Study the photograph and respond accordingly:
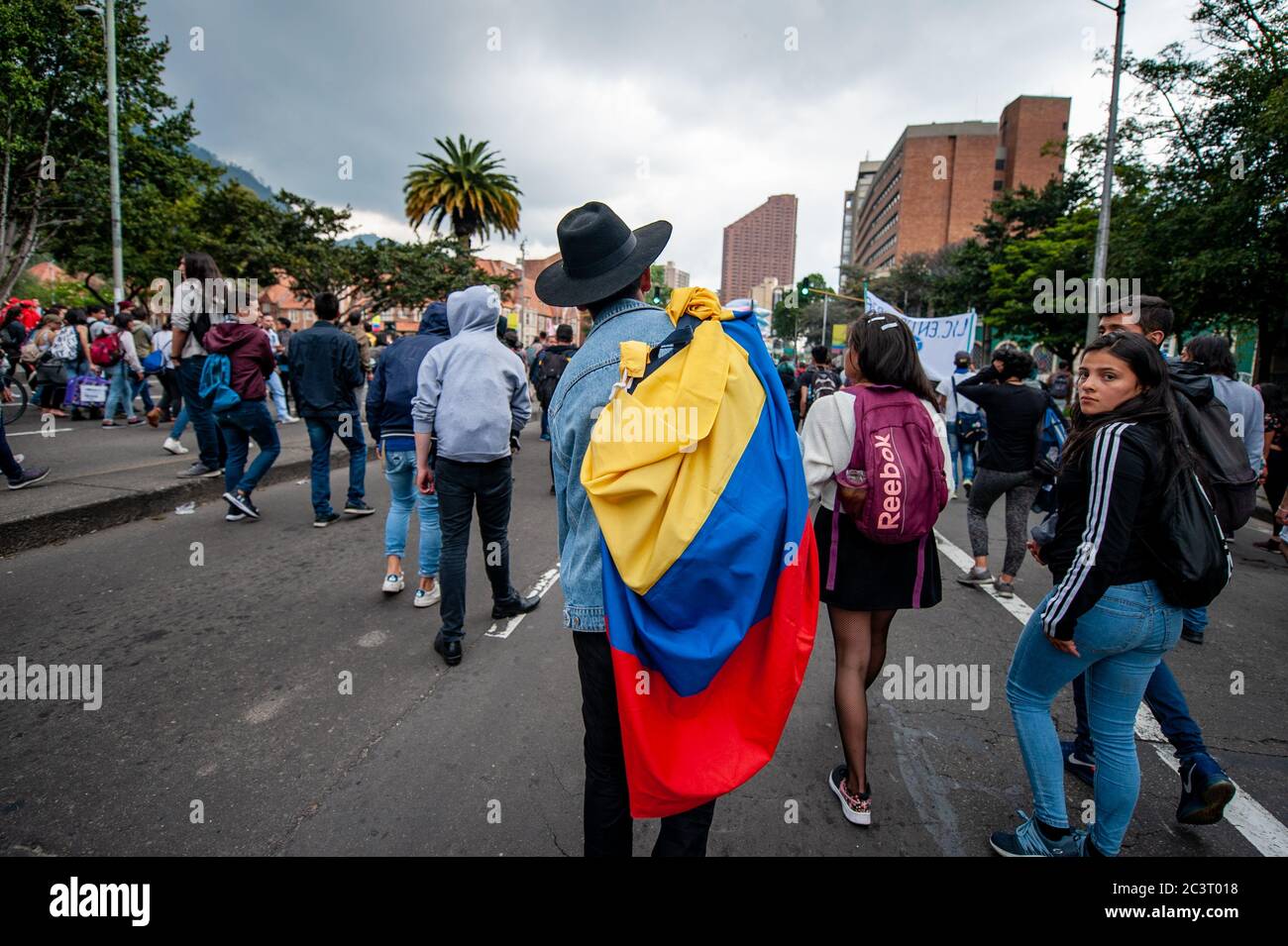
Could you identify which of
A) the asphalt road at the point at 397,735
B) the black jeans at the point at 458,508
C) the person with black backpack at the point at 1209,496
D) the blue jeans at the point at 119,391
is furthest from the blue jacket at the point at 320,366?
the blue jeans at the point at 119,391

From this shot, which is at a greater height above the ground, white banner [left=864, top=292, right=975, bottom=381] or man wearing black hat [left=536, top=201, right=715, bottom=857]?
white banner [left=864, top=292, right=975, bottom=381]

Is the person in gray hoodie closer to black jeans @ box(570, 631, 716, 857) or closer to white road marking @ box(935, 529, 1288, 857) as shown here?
black jeans @ box(570, 631, 716, 857)

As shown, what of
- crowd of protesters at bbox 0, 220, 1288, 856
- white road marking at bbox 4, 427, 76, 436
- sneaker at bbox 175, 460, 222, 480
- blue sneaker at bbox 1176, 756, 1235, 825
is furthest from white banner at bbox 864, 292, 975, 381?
white road marking at bbox 4, 427, 76, 436

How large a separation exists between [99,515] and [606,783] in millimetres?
6302

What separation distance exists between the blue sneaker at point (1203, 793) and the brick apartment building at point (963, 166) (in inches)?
3545

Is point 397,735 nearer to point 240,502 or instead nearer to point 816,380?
point 240,502

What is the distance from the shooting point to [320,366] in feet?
19.2

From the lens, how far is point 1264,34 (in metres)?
13.5

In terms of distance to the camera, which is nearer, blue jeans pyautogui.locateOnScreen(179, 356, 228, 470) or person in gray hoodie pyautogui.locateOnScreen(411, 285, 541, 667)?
person in gray hoodie pyautogui.locateOnScreen(411, 285, 541, 667)

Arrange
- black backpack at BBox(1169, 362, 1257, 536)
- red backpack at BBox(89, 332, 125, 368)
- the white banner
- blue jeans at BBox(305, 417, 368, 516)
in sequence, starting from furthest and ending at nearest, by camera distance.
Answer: red backpack at BBox(89, 332, 125, 368) < the white banner < blue jeans at BBox(305, 417, 368, 516) < black backpack at BBox(1169, 362, 1257, 536)

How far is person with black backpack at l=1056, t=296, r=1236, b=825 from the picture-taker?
248 cm

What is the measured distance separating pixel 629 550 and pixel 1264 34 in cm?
2012

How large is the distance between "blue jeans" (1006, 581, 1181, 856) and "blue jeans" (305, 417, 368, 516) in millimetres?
5654

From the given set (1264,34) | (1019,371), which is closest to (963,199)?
(1264,34)
